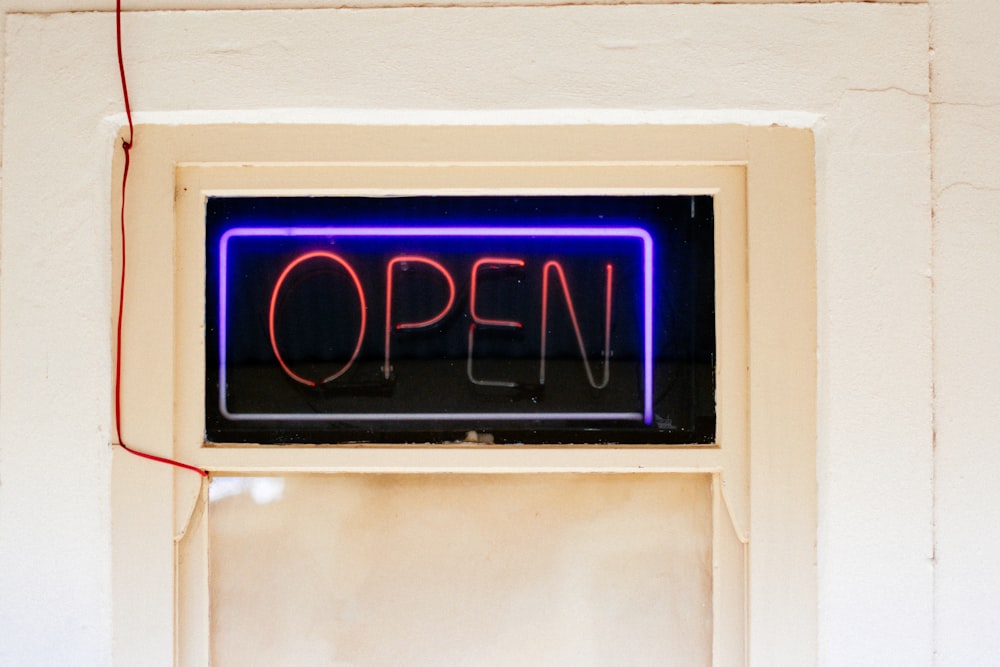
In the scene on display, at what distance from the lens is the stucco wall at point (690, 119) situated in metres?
1.79

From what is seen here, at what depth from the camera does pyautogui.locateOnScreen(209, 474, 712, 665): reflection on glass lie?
1919 mm

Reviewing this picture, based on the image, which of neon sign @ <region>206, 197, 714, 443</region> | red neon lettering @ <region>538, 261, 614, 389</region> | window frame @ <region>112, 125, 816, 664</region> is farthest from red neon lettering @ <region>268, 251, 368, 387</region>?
red neon lettering @ <region>538, 261, 614, 389</region>

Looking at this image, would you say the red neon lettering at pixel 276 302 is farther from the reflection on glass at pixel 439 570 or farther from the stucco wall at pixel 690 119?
the stucco wall at pixel 690 119

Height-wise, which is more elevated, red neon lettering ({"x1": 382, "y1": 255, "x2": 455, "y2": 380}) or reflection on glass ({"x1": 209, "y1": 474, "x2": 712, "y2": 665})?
red neon lettering ({"x1": 382, "y1": 255, "x2": 455, "y2": 380})

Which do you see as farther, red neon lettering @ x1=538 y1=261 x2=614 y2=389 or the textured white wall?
red neon lettering @ x1=538 y1=261 x2=614 y2=389

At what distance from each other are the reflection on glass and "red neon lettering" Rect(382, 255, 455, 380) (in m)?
0.43

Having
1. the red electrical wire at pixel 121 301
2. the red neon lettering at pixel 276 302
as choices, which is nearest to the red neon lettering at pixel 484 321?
the red neon lettering at pixel 276 302

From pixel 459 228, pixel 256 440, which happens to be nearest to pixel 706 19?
pixel 459 228

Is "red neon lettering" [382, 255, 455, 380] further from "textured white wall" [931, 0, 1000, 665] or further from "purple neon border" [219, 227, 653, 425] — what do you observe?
"textured white wall" [931, 0, 1000, 665]

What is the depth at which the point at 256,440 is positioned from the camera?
192 centimetres

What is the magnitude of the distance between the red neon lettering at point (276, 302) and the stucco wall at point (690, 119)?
1.34 ft

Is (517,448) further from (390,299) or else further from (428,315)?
(390,299)

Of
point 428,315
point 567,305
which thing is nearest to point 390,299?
point 428,315

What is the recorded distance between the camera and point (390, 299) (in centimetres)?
193
